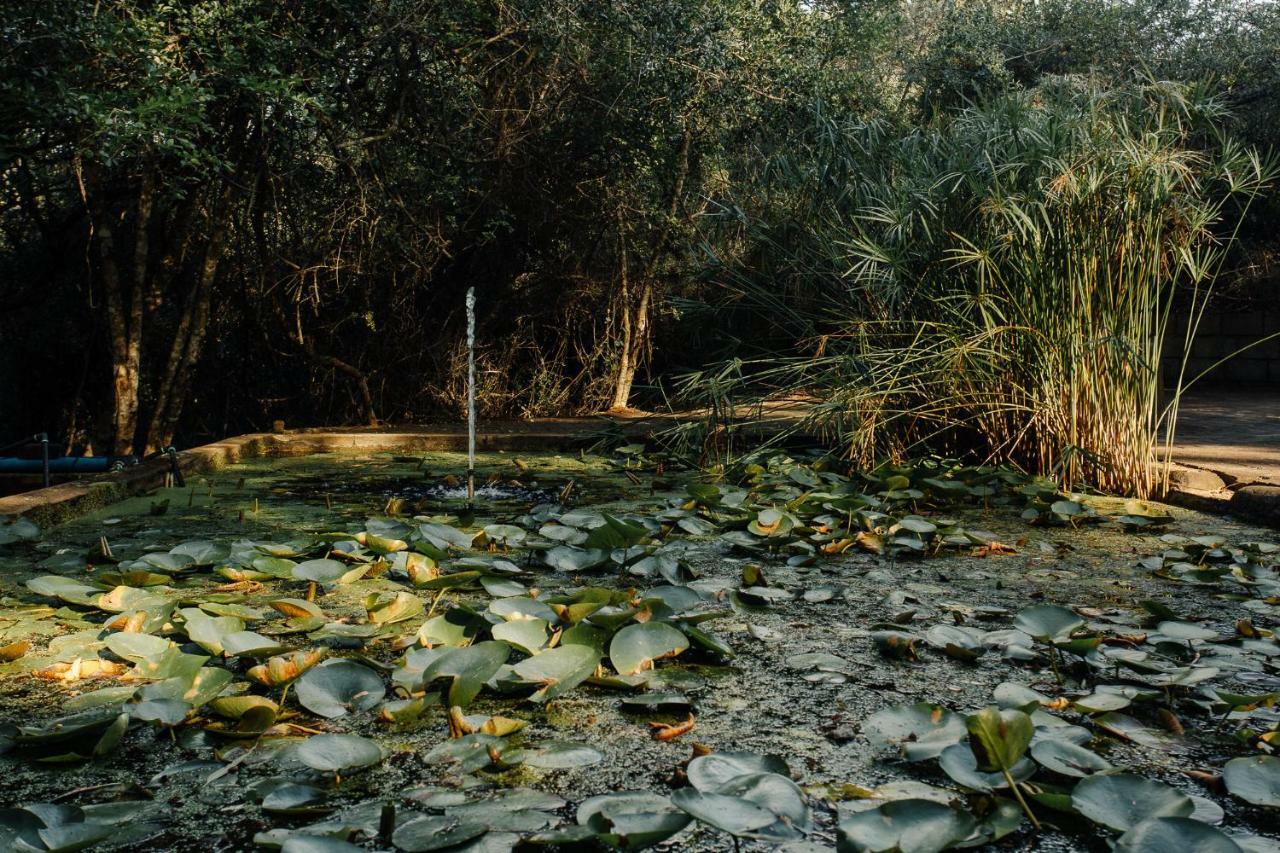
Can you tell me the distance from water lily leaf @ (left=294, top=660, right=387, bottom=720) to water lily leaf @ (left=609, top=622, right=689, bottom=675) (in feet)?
1.22

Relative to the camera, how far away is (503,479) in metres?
4.38

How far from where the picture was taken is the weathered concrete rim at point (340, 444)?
3.86m

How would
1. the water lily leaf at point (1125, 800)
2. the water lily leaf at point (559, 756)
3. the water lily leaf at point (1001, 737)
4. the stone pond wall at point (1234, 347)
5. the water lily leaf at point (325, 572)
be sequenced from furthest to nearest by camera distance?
the stone pond wall at point (1234, 347) < the water lily leaf at point (325, 572) < the water lily leaf at point (559, 756) < the water lily leaf at point (1001, 737) < the water lily leaf at point (1125, 800)

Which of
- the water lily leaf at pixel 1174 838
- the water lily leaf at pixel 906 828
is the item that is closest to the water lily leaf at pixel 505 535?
the water lily leaf at pixel 906 828

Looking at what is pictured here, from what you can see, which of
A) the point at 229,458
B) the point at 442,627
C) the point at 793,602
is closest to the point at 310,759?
the point at 442,627

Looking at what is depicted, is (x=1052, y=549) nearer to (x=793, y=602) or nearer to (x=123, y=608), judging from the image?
(x=793, y=602)

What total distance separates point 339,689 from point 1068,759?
1.02m

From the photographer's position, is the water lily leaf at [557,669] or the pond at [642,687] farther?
the water lily leaf at [557,669]

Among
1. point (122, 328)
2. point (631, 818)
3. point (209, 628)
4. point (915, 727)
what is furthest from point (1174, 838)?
point (122, 328)

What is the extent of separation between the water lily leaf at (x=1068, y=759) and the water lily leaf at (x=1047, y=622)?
1.60 feet

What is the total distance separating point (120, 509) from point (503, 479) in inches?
56.1

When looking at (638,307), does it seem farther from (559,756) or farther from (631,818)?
(631,818)

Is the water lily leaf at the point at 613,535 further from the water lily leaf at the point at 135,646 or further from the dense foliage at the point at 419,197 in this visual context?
the dense foliage at the point at 419,197

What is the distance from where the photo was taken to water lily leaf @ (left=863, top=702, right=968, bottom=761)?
1391mm
